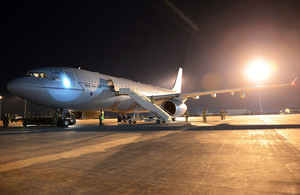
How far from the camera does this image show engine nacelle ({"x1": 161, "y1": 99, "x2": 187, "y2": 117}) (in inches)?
788

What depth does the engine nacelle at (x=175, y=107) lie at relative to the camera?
65.7 ft

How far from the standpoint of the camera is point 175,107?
19.9m

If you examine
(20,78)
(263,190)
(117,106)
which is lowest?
(263,190)

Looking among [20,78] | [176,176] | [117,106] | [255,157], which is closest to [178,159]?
[176,176]

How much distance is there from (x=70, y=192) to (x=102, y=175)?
2.54 feet

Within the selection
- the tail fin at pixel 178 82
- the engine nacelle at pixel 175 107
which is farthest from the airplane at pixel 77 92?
the tail fin at pixel 178 82

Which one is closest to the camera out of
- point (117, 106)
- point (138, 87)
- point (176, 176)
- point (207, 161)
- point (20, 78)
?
point (176, 176)

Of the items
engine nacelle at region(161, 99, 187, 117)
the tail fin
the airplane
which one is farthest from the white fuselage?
the tail fin

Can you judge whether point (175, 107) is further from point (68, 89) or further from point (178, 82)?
point (178, 82)

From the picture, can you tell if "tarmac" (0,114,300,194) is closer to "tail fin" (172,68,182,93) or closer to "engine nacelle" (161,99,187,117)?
"engine nacelle" (161,99,187,117)

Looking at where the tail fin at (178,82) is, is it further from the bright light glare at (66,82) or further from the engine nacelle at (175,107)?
the bright light glare at (66,82)

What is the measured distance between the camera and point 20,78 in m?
13.5

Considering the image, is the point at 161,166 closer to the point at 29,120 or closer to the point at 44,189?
the point at 44,189

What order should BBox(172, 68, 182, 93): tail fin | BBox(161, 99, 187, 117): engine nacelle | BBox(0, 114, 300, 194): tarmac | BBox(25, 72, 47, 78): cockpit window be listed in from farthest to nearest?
BBox(172, 68, 182, 93): tail fin, BBox(161, 99, 187, 117): engine nacelle, BBox(25, 72, 47, 78): cockpit window, BBox(0, 114, 300, 194): tarmac
